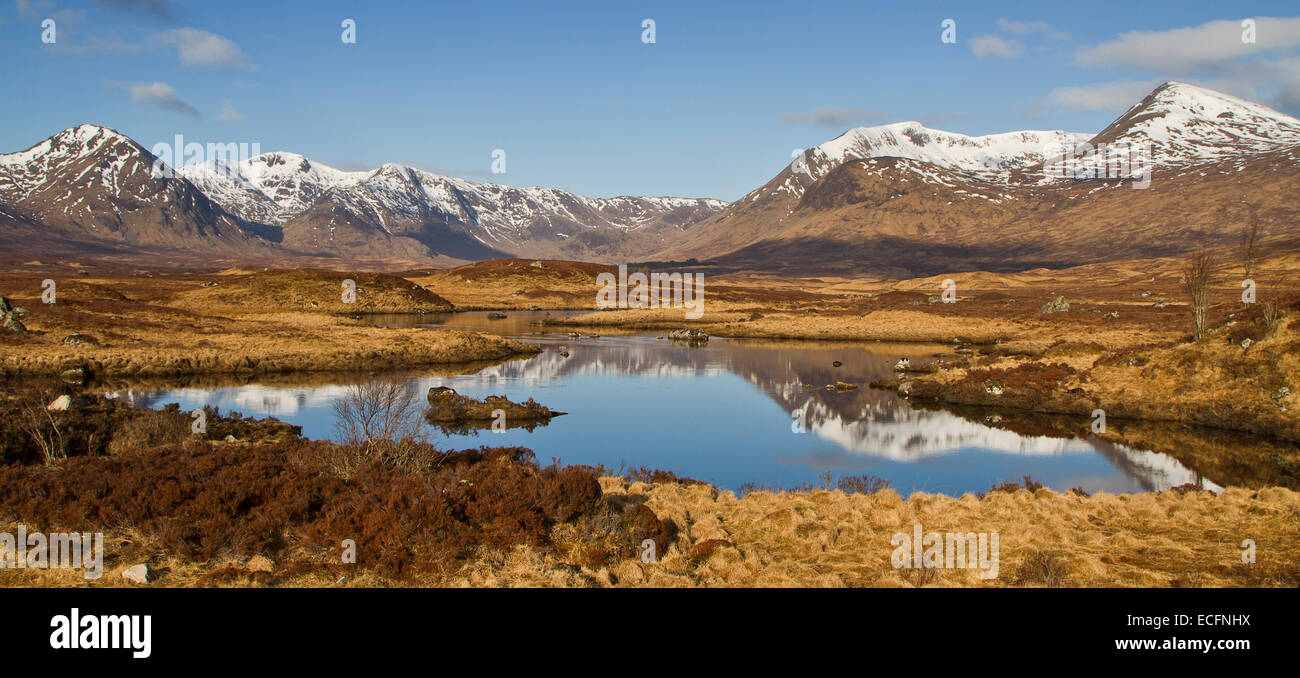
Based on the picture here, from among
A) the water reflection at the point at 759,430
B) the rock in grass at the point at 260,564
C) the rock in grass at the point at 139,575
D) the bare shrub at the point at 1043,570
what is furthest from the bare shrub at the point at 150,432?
the bare shrub at the point at 1043,570

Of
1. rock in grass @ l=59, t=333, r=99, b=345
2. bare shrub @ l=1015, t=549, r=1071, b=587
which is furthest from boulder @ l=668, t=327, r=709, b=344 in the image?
bare shrub @ l=1015, t=549, r=1071, b=587

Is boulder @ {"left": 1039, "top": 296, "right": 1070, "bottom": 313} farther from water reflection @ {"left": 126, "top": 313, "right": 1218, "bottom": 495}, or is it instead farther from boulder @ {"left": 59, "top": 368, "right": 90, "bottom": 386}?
boulder @ {"left": 59, "top": 368, "right": 90, "bottom": 386}

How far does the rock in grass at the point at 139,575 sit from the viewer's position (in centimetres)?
→ 1093

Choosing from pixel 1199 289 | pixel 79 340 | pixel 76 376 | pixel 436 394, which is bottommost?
pixel 436 394

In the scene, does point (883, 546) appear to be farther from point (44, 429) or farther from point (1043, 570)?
point (44, 429)

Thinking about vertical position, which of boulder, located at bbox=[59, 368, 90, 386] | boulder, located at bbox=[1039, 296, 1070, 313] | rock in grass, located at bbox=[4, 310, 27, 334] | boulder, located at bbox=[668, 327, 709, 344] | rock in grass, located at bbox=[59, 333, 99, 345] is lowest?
boulder, located at bbox=[59, 368, 90, 386]

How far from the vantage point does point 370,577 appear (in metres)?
11.5

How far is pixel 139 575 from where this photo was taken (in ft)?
36.1

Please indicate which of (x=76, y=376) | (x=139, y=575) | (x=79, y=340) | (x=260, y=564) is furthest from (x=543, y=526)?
(x=79, y=340)

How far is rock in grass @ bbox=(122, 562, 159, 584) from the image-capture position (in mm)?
10927

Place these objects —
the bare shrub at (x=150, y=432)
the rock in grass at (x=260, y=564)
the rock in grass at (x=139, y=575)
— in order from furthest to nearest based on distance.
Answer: the bare shrub at (x=150, y=432) < the rock in grass at (x=260, y=564) < the rock in grass at (x=139, y=575)

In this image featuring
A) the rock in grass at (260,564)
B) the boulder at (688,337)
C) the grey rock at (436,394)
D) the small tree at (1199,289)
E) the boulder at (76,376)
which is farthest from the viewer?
the boulder at (688,337)

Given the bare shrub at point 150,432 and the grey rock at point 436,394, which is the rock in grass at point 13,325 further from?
the bare shrub at point 150,432
